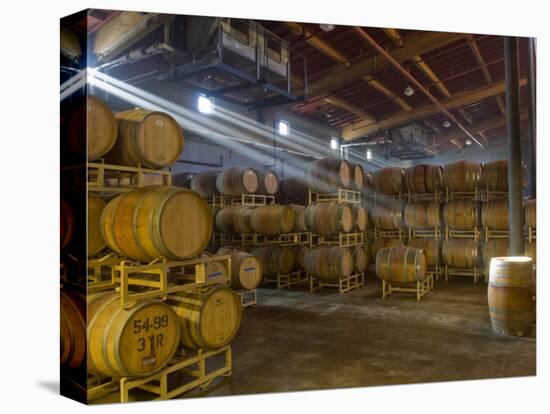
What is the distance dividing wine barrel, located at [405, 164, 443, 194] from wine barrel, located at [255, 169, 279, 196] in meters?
3.41

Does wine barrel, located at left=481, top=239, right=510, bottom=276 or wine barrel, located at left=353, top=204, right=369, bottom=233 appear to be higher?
wine barrel, located at left=353, top=204, right=369, bottom=233

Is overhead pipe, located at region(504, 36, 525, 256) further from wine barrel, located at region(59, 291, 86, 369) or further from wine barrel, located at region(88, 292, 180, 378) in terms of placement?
wine barrel, located at region(59, 291, 86, 369)

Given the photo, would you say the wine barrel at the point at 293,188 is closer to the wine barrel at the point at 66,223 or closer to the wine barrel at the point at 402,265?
the wine barrel at the point at 402,265

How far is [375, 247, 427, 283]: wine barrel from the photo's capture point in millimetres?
8547

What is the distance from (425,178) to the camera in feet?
38.0

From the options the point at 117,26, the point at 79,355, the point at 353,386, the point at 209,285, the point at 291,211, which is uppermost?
the point at 117,26

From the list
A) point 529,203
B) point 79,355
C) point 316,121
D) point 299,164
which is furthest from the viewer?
point 316,121

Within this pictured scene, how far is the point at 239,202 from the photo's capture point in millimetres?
11273

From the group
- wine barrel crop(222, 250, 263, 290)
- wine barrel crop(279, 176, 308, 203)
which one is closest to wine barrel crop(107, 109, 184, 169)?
wine barrel crop(222, 250, 263, 290)

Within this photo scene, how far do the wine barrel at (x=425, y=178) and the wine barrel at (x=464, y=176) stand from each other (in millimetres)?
292

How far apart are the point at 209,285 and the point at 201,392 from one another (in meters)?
0.98

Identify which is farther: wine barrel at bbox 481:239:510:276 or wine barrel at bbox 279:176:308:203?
wine barrel at bbox 279:176:308:203

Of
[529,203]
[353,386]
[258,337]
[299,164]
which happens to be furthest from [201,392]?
[299,164]
